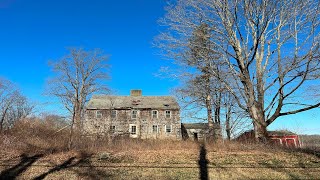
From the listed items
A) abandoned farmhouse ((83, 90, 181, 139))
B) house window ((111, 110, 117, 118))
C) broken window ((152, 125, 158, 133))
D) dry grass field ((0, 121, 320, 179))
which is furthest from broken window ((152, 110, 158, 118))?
dry grass field ((0, 121, 320, 179))

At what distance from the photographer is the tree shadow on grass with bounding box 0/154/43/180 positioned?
34.4ft

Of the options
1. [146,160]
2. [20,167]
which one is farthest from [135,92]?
[20,167]

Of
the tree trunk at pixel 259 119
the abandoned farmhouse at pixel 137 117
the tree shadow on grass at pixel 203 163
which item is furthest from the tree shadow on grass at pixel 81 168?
the abandoned farmhouse at pixel 137 117

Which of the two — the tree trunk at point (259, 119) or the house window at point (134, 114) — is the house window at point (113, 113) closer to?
the house window at point (134, 114)

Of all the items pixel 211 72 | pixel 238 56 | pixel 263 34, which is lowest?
pixel 211 72

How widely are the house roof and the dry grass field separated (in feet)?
62.2

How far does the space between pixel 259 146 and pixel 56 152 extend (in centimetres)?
1106

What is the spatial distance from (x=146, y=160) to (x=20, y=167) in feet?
18.6

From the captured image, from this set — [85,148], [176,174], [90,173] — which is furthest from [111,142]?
[176,174]

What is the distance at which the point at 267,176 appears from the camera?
10.6 meters

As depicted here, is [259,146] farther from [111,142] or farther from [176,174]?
[111,142]

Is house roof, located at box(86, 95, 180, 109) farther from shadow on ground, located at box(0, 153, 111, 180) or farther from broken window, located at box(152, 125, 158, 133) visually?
shadow on ground, located at box(0, 153, 111, 180)

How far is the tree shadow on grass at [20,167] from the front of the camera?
34.4 feet

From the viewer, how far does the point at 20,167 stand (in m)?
11.3
